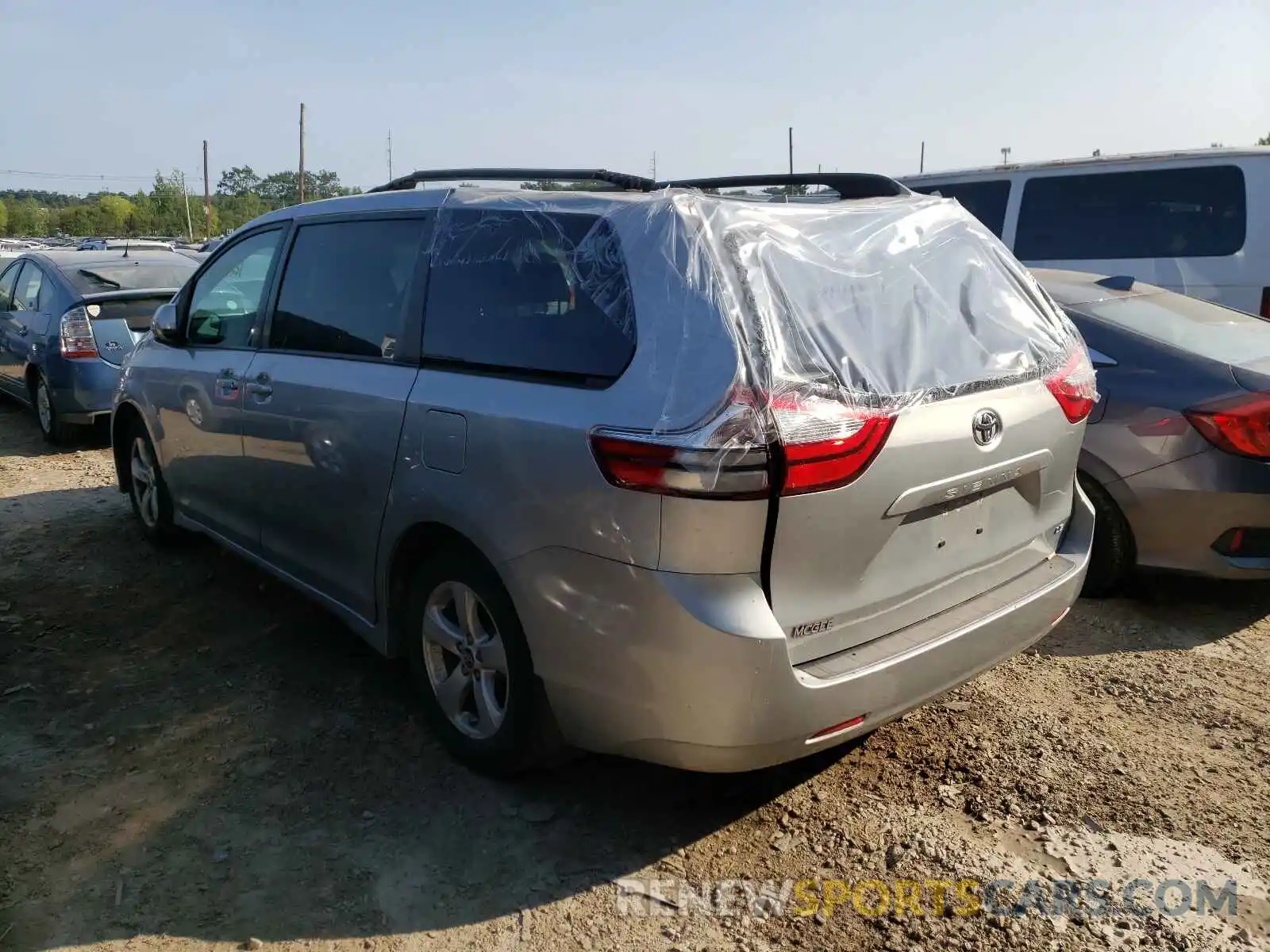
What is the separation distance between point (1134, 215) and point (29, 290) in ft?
29.3

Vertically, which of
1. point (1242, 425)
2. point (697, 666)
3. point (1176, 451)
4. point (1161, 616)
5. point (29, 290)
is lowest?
point (1161, 616)

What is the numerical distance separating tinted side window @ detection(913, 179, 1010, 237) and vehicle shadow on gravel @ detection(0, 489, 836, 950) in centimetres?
614

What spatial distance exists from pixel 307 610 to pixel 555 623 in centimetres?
232

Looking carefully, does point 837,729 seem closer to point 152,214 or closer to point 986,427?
point 986,427

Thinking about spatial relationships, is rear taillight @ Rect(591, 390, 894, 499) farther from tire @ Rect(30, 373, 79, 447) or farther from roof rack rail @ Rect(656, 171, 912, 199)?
tire @ Rect(30, 373, 79, 447)

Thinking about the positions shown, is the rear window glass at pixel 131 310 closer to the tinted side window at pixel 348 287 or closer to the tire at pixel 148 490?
the tire at pixel 148 490

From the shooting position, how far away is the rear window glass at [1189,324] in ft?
14.1

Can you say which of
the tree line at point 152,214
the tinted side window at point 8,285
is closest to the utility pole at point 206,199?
→ the tree line at point 152,214

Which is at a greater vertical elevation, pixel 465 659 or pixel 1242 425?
pixel 1242 425

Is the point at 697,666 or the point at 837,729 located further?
the point at 837,729

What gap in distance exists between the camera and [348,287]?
361cm

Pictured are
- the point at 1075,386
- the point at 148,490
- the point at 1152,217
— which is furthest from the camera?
the point at 1152,217

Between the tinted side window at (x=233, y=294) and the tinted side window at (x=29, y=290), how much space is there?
4658 mm
